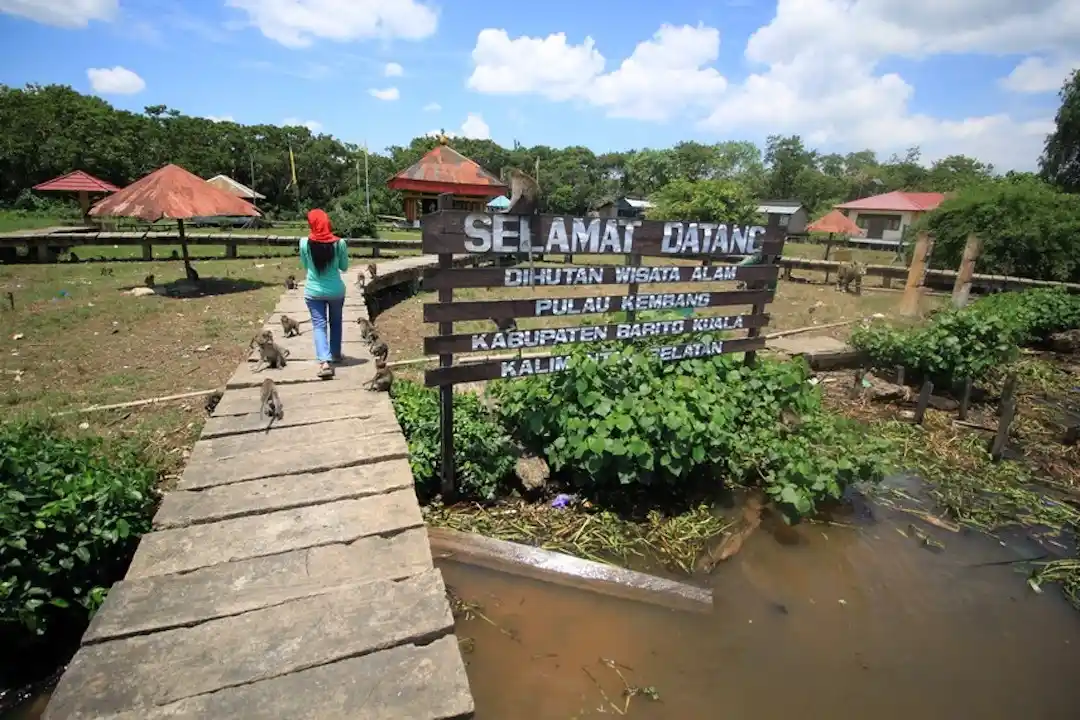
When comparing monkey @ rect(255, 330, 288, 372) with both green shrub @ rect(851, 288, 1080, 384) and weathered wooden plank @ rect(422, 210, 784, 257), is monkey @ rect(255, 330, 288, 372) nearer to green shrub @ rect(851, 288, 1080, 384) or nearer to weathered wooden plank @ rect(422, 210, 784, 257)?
weathered wooden plank @ rect(422, 210, 784, 257)

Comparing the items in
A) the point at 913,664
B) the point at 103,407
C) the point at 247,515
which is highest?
the point at 247,515

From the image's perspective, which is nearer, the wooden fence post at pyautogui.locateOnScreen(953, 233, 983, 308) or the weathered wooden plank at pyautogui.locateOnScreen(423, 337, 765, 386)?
the weathered wooden plank at pyautogui.locateOnScreen(423, 337, 765, 386)

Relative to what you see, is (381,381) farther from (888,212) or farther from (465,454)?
(888,212)

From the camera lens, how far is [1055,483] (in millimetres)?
5613

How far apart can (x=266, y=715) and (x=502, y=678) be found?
1469mm

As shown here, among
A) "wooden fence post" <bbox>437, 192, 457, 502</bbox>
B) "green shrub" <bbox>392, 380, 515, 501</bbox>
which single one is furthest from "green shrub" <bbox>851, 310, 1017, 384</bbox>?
"wooden fence post" <bbox>437, 192, 457, 502</bbox>

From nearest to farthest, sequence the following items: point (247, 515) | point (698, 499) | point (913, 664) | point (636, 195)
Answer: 1. point (247, 515)
2. point (913, 664)
3. point (698, 499)
4. point (636, 195)

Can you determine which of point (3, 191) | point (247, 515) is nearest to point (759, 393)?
point (247, 515)

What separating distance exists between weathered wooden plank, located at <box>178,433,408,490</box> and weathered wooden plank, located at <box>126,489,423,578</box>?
1.40 feet

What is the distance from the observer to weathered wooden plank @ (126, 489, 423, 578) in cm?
255

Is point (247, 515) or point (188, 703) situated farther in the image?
point (247, 515)

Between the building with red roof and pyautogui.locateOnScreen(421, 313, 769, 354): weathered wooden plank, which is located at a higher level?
the building with red roof

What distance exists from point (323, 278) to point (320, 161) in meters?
45.9

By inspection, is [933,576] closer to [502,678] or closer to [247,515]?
[502,678]
